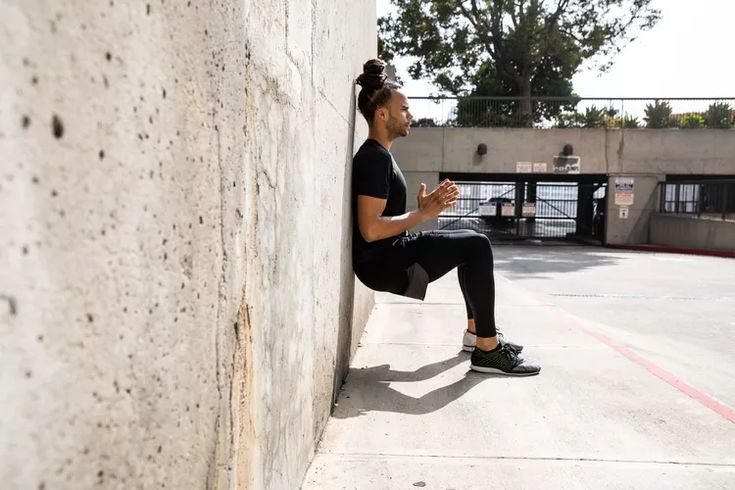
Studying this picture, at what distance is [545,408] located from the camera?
318cm

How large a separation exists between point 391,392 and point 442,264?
83 cm

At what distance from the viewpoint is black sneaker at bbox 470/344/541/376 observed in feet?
12.3

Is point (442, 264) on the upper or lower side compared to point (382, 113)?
lower

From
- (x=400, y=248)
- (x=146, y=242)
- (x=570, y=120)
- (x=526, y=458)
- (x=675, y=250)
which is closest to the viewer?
(x=146, y=242)

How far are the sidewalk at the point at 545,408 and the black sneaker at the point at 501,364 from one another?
0.08 m

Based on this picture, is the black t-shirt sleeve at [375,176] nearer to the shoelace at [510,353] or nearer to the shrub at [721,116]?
the shoelace at [510,353]

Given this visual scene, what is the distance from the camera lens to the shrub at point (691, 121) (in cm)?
2003

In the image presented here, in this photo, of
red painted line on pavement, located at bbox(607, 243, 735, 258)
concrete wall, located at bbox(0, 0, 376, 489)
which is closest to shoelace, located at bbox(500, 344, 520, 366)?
concrete wall, located at bbox(0, 0, 376, 489)

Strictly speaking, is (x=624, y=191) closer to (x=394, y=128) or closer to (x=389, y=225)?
(x=394, y=128)

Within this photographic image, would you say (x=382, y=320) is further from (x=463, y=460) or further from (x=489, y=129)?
(x=489, y=129)

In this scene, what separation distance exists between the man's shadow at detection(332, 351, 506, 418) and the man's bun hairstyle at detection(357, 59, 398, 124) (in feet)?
5.19

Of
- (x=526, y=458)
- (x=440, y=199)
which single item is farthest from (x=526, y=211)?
(x=526, y=458)

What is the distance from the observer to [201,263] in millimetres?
1154

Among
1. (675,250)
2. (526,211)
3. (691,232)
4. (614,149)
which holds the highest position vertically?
(614,149)
